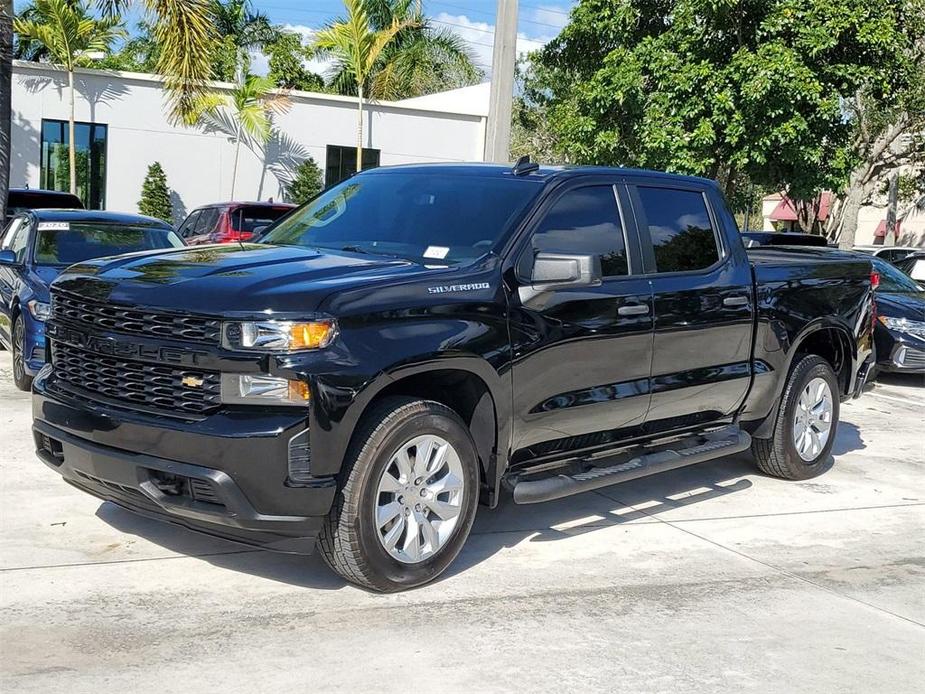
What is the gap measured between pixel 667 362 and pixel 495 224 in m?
1.37

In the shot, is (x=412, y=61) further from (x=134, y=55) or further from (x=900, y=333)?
(x=900, y=333)

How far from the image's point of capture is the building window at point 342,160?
28.8 metres

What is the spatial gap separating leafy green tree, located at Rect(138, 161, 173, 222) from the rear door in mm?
21660

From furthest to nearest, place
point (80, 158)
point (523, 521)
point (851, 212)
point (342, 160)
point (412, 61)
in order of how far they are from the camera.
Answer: point (412, 61) < point (851, 212) < point (342, 160) < point (80, 158) < point (523, 521)

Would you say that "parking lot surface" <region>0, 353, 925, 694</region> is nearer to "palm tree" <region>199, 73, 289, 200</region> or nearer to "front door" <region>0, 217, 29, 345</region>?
"front door" <region>0, 217, 29, 345</region>

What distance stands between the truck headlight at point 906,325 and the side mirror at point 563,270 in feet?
27.8

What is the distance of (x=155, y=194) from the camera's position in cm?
2659

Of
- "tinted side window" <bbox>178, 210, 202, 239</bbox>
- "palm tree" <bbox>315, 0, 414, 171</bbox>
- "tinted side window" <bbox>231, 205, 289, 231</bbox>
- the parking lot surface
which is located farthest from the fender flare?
"palm tree" <bbox>315, 0, 414, 171</bbox>

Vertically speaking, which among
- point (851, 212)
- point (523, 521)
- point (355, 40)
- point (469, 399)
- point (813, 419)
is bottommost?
point (523, 521)

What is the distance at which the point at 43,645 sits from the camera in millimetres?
4203

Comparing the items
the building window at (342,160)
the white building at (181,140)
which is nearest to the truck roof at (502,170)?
the white building at (181,140)

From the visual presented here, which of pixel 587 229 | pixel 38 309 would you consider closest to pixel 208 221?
pixel 38 309

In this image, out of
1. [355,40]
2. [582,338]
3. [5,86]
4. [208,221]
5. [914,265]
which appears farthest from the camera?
[355,40]

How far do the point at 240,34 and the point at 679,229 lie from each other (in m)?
35.6
